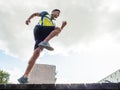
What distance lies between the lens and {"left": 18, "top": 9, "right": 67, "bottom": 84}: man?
19.7ft

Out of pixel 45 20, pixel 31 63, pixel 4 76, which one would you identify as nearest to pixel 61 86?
pixel 31 63

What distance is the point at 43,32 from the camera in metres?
6.38

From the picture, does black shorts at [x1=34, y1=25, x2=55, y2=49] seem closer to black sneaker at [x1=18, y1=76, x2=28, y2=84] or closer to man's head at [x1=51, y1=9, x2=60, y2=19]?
man's head at [x1=51, y1=9, x2=60, y2=19]

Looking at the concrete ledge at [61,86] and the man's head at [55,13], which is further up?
the man's head at [55,13]

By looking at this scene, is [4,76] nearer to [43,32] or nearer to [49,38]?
[43,32]

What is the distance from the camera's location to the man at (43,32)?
5.99 metres

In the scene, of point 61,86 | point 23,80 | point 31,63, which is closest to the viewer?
point 61,86

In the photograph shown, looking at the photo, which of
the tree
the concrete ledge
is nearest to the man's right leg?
the concrete ledge

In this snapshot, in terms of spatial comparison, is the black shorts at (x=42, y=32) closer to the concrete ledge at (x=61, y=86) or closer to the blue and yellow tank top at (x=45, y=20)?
the blue and yellow tank top at (x=45, y=20)

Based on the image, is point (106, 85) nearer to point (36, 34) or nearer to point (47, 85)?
point (47, 85)

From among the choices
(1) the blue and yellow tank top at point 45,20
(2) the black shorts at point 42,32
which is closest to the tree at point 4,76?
(1) the blue and yellow tank top at point 45,20

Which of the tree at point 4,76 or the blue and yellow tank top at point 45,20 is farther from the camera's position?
the tree at point 4,76

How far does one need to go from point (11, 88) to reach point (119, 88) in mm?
1861

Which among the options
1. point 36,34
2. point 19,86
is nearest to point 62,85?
point 19,86
